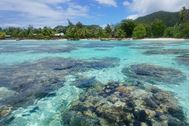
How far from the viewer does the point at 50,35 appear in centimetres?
9144

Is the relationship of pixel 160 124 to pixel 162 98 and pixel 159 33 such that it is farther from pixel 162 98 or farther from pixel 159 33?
pixel 159 33

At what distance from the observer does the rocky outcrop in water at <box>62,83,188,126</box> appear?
7.25m

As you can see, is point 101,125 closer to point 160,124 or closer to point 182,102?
point 160,124

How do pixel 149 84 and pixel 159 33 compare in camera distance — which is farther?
pixel 159 33

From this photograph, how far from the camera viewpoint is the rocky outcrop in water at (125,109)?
7250mm

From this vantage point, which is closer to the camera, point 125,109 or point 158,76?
point 125,109

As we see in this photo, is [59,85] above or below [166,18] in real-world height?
below

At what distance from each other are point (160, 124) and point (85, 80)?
6.61 metres

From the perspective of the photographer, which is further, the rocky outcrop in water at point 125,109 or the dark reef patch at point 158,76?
the dark reef patch at point 158,76

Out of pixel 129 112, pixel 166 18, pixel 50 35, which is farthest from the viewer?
pixel 166 18

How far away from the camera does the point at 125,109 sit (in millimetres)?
8156

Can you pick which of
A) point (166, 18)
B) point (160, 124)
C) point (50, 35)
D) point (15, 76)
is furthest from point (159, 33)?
point (166, 18)

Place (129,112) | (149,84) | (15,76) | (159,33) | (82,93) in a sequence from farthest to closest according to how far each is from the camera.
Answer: (159,33)
(15,76)
(149,84)
(82,93)
(129,112)

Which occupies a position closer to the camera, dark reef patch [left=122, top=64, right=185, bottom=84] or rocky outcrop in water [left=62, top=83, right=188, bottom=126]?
rocky outcrop in water [left=62, top=83, right=188, bottom=126]
